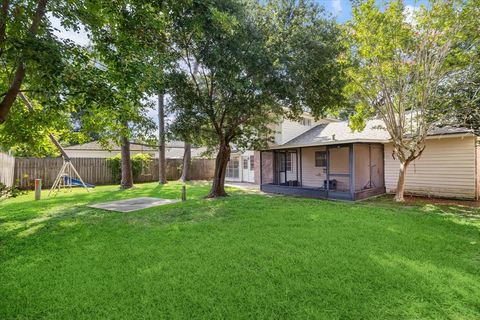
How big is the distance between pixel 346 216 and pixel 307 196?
5087 millimetres

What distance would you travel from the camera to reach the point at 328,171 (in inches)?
463

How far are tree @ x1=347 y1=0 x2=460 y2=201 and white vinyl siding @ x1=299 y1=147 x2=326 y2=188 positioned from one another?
14.9ft

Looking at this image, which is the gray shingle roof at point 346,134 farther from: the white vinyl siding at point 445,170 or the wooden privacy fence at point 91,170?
the wooden privacy fence at point 91,170

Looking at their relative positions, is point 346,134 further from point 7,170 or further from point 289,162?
point 7,170

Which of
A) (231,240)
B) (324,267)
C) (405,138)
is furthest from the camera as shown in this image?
(405,138)

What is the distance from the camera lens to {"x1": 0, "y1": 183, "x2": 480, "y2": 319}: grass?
2965 mm

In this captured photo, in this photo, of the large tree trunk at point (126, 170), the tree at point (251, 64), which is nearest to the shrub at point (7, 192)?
the large tree trunk at point (126, 170)

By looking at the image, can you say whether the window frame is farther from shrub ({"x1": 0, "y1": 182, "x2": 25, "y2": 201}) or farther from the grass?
shrub ({"x1": 0, "y1": 182, "x2": 25, "y2": 201})

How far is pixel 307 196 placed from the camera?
1257 centimetres

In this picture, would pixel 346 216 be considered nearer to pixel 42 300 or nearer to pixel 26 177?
pixel 42 300

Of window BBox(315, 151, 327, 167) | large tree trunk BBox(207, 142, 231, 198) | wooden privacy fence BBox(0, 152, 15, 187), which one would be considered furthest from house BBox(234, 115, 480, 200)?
wooden privacy fence BBox(0, 152, 15, 187)

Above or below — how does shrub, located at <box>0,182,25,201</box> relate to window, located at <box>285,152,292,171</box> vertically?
below

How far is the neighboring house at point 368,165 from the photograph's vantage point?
10594 mm

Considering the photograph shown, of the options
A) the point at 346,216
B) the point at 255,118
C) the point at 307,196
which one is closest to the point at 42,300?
the point at 346,216
